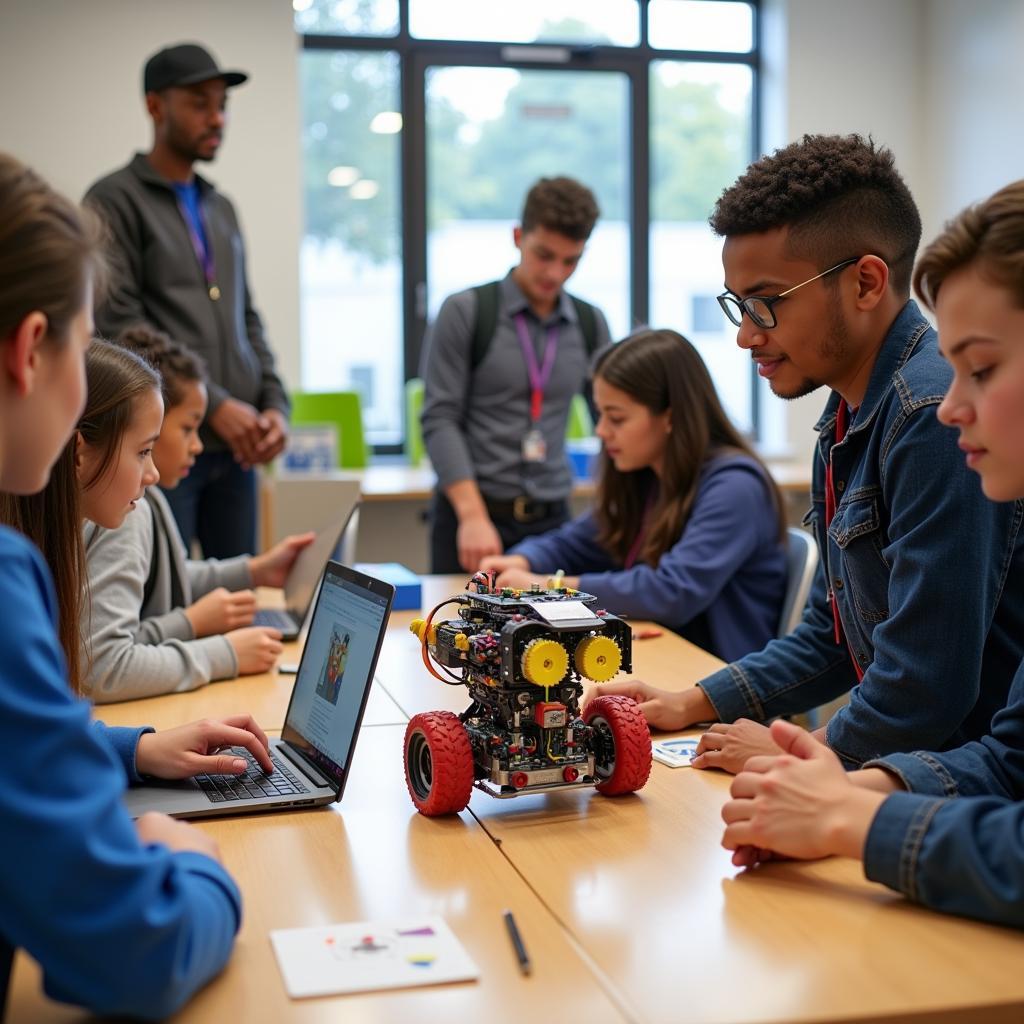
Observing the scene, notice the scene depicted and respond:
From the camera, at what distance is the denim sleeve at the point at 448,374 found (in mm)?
3529

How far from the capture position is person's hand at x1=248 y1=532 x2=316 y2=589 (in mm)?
2766

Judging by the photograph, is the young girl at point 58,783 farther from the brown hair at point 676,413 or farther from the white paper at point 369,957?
the brown hair at point 676,413

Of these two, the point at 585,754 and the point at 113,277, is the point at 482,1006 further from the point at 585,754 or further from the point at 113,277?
the point at 113,277

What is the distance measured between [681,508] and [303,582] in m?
→ 0.81

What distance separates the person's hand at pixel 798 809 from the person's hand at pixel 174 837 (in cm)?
50

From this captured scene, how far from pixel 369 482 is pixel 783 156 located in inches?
151

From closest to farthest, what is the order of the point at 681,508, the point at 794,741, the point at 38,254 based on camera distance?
the point at 38,254
the point at 794,741
the point at 681,508

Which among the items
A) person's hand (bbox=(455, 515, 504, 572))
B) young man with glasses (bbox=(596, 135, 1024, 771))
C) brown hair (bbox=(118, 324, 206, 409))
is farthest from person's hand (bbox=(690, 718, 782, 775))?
person's hand (bbox=(455, 515, 504, 572))

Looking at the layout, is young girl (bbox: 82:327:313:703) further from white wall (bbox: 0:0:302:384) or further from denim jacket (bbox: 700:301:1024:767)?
white wall (bbox: 0:0:302:384)

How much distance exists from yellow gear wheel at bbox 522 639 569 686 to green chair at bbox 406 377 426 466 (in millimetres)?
4407

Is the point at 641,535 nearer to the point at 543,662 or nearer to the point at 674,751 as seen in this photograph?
the point at 674,751

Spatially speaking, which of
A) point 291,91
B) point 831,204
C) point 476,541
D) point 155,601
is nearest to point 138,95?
point 291,91

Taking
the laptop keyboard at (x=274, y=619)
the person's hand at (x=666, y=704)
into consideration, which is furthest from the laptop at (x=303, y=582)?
the person's hand at (x=666, y=704)

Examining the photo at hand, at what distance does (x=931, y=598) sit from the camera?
1.45 metres
